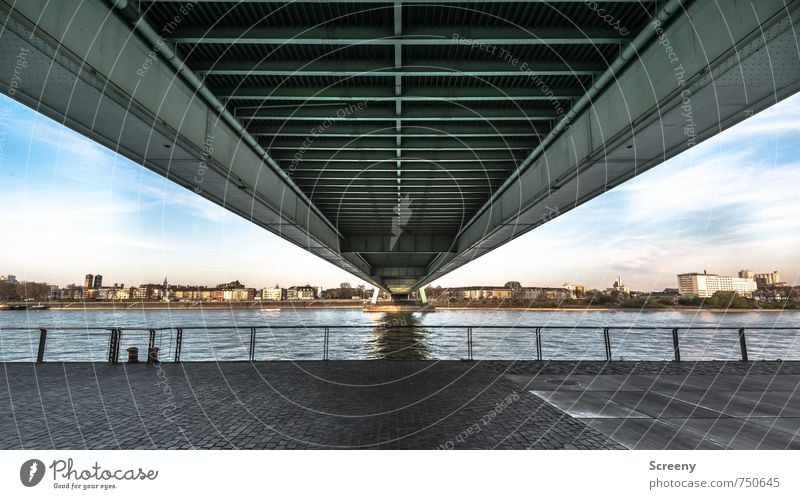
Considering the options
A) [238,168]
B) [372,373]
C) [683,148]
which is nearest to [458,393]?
[372,373]
